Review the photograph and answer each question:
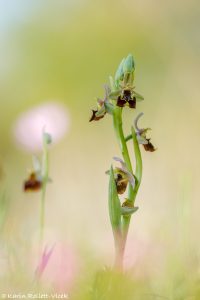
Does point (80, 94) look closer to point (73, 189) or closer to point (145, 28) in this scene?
point (145, 28)

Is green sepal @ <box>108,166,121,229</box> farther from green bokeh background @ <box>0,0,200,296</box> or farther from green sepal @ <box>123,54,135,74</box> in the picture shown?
green sepal @ <box>123,54,135,74</box>

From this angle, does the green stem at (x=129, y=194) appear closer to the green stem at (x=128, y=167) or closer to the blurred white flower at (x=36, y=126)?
the green stem at (x=128, y=167)

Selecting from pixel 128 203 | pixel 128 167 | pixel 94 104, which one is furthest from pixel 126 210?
pixel 94 104

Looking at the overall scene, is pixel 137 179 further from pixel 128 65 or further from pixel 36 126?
pixel 36 126

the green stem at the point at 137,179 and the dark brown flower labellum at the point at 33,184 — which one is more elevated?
the dark brown flower labellum at the point at 33,184

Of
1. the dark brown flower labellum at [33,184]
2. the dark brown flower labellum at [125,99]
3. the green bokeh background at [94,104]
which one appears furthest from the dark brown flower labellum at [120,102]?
the dark brown flower labellum at [33,184]

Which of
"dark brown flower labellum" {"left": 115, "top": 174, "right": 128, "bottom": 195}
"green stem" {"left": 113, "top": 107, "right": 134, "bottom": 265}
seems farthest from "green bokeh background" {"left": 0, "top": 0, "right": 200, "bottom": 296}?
"dark brown flower labellum" {"left": 115, "top": 174, "right": 128, "bottom": 195}
